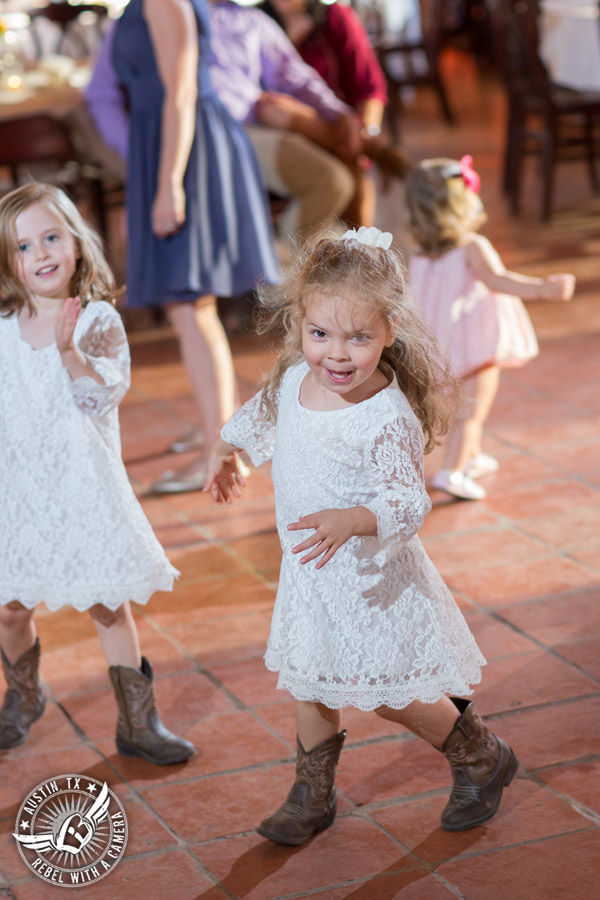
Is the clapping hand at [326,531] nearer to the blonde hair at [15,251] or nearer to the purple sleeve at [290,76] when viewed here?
the blonde hair at [15,251]

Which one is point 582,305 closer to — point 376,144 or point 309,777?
point 376,144

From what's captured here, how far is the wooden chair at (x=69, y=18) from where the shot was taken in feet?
25.1

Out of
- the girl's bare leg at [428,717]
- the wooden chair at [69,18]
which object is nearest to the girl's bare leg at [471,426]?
the girl's bare leg at [428,717]

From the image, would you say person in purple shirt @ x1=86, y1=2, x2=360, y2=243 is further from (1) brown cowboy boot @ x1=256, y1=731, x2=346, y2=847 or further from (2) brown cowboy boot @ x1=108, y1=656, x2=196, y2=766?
(1) brown cowboy boot @ x1=256, y1=731, x2=346, y2=847

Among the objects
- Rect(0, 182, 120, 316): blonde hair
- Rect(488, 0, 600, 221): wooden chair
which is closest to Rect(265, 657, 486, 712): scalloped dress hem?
Rect(0, 182, 120, 316): blonde hair

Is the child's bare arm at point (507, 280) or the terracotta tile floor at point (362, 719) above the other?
the child's bare arm at point (507, 280)

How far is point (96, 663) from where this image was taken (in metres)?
3.03

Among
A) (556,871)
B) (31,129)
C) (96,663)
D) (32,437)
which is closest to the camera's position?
(556,871)

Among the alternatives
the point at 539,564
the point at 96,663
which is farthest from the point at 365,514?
the point at 539,564

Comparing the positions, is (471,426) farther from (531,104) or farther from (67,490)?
(531,104)

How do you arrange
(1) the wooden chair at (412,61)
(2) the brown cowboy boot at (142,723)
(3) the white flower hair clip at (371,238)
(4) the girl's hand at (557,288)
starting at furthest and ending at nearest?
(1) the wooden chair at (412,61), (4) the girl's hand at (557,288), (2) the brown cowboy boot at (142,723), (3) the white flower hair clip at (371,238)

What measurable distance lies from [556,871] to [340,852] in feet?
1.25

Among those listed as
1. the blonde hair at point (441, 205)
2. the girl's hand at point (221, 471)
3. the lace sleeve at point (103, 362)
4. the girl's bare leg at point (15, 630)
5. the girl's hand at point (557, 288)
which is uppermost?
the lace sleeve at point (103, 362)

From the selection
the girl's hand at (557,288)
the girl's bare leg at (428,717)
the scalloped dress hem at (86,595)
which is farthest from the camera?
the girl's hand at (557,288)
